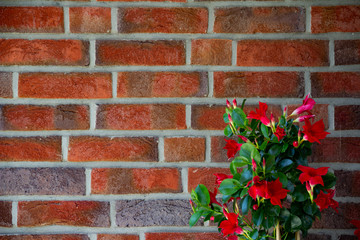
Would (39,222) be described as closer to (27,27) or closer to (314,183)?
(27,27)

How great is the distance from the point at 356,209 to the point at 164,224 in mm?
599

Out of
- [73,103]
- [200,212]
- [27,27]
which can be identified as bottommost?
[200,212]

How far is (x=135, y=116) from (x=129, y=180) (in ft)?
0.66

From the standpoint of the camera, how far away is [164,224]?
956mm

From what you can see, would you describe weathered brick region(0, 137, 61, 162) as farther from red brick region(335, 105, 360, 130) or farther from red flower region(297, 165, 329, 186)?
red brick region(335, 105, 360, 130)

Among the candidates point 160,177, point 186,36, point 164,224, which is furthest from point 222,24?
point 164,224

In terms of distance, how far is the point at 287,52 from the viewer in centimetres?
96

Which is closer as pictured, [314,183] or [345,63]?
[314,183]

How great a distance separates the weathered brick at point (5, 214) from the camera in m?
0.95

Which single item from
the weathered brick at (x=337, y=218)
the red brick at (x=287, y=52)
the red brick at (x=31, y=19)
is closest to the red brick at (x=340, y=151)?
the weathered brick at (x=337, y=218)

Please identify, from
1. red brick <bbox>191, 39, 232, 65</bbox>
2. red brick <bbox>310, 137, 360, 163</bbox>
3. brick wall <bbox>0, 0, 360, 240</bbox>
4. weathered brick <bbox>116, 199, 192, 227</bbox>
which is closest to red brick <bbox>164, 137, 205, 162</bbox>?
brick wall <bbox>0, 0, 360, 240</bbox>

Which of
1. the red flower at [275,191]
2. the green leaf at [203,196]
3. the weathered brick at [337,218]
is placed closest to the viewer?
the red flower at [275,191]

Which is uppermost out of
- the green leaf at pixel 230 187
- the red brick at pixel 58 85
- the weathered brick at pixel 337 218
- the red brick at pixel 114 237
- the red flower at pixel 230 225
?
the red brick at pixel 58 85

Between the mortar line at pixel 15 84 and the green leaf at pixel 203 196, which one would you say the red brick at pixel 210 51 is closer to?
the green leaf at pixel 203 196
